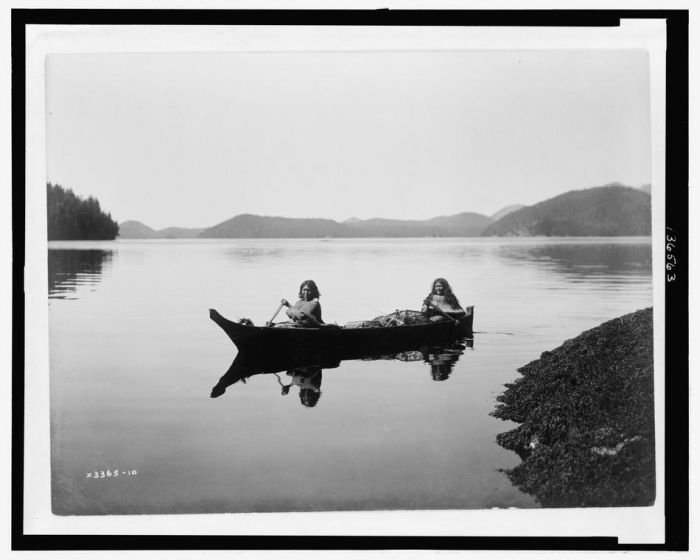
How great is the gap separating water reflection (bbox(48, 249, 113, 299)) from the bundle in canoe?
117 centimetres

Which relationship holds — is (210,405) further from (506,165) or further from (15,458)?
(506,165)

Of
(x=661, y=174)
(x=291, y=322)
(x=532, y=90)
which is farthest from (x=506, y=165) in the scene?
(x=291, y=322)

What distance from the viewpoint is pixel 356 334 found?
6320 millimetres

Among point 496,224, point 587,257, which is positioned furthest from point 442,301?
point 587,257

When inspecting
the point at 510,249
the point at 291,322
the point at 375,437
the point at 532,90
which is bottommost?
the point at 375,437

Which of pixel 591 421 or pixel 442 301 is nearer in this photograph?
pixel 591 421

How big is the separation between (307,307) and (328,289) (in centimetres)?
29

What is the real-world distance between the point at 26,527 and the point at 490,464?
4.05 m

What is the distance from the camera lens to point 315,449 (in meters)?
5.12

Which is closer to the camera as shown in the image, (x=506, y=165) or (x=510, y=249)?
(x=506, y=165)

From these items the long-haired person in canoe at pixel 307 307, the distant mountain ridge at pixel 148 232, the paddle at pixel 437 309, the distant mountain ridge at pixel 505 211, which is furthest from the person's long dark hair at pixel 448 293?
the distant mountain ridge at pixel 148 232

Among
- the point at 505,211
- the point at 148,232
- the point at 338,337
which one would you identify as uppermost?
the point at 505,211

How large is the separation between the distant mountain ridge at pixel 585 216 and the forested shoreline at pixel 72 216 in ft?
12.7

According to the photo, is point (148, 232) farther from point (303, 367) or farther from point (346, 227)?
point (303, 367)
